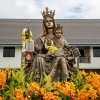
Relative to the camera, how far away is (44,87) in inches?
236

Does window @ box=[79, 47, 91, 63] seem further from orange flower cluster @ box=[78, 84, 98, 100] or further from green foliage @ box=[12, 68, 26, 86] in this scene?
orange flower cluster @ box=[78, 84, 98, 100]

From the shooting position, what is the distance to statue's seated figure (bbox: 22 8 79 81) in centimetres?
895

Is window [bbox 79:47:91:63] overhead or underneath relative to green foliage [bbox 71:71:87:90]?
overhead

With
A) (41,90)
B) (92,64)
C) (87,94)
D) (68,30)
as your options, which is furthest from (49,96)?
(68,30)

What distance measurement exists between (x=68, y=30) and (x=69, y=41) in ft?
9.71

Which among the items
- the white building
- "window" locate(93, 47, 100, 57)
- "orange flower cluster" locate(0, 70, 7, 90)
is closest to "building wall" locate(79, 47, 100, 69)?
the white building

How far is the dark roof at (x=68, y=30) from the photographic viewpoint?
119 feet

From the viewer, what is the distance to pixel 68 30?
38.6 metres

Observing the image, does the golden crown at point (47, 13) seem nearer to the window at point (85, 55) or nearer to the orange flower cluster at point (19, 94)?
the orange flower cluster at point (19, 94)

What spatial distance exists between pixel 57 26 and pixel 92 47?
27.5 metres

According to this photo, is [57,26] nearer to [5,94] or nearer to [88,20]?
[5,94]

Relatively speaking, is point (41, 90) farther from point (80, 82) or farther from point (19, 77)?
point (80, 82)

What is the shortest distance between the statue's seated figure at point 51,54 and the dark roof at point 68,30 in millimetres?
25800

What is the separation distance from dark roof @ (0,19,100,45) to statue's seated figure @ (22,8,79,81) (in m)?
25.8
